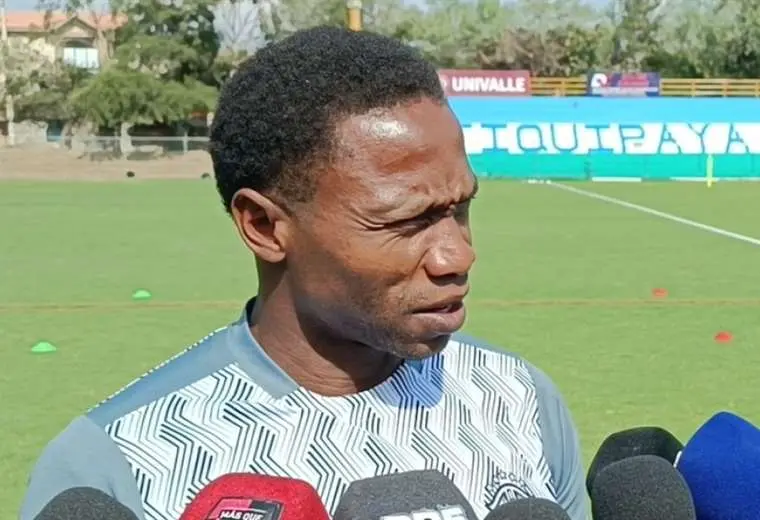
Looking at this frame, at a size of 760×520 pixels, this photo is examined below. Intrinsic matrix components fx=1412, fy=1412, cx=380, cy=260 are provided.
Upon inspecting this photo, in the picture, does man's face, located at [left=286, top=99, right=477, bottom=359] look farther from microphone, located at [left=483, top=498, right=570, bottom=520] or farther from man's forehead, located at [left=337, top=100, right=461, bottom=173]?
microphone, located at [left=483, top=498, right=570, bottom=520]

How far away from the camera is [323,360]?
1.89m

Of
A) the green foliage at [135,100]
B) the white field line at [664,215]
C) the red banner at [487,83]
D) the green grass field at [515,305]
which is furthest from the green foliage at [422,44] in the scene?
the green grass field at [515,305]

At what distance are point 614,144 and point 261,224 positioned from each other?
3083 centimetres

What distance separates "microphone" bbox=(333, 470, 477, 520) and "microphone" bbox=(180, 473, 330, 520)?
4cm

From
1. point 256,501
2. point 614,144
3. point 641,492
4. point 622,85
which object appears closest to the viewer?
point 256,501

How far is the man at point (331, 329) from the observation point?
1740 millimetres

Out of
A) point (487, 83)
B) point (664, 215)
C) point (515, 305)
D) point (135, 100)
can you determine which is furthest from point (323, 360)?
point (135, 100)

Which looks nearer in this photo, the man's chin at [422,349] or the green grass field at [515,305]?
the man's chin at [422,349]

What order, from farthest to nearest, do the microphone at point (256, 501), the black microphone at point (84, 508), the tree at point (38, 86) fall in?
the tree at point (38, 86), the black microphone at point (84, 508), the microphone at point (256, 501)

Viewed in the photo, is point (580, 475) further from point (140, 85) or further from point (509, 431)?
point (140, 85)

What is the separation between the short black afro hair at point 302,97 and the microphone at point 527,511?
0.50 m

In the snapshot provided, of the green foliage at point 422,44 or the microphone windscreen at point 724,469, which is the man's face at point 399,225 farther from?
the green foliage at point 422,44

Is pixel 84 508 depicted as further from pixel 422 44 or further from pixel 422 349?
pixel 422 44

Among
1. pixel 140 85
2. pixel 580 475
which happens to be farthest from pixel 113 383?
pixel 140 85
